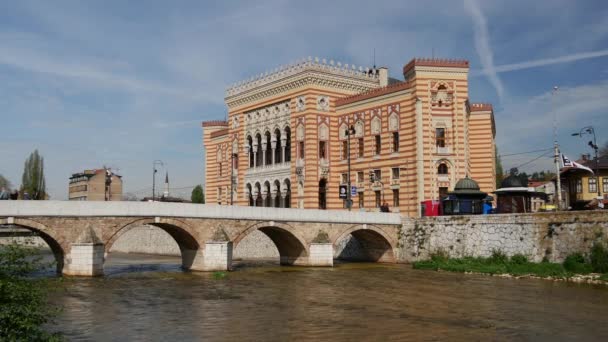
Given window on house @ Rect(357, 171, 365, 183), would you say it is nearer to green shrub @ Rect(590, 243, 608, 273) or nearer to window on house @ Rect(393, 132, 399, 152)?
window on house @ Rect(393, 132, 399, 152)

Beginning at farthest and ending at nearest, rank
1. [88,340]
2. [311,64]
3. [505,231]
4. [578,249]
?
[311,64] → [505,231] → [578,249] → [88,340]

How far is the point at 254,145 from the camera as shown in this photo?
198 ft

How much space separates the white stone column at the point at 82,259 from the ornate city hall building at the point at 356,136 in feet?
70.5

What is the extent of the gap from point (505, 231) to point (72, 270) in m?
27.1

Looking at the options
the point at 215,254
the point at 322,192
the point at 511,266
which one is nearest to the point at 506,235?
the point at 511,266

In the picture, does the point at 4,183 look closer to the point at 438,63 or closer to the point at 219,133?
the point at 219,133

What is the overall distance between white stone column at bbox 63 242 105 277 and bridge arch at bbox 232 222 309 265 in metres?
8.93

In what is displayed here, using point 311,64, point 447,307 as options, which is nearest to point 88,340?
point 447,307

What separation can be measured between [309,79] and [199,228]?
880 inches

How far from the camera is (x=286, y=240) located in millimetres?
43031

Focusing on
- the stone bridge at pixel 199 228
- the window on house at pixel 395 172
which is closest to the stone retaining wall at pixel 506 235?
the stone bridge at pixel 199 228

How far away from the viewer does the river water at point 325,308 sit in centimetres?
1881

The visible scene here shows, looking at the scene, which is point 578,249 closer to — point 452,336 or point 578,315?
point 578,315

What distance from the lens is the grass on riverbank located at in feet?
112
